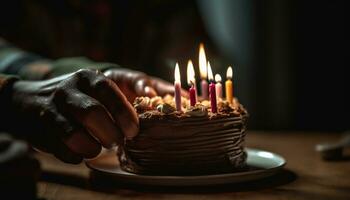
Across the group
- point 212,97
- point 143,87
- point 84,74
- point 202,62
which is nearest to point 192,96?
point 212,97

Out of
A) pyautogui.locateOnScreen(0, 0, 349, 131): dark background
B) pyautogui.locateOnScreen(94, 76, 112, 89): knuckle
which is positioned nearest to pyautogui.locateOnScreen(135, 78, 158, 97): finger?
pyautogui.locateOnScreen(94, 76, 112, 89): knuckle

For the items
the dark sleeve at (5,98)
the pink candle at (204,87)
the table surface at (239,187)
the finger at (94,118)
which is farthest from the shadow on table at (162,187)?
the pink candle at (204,87)

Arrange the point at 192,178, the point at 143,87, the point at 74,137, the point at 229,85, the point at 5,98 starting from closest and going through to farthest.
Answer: the point at 192,178, the point at 74,137, the point at 229,85, the point at 5,98, the point at 143,87

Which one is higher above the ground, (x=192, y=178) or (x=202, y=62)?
(x=202, y=62)

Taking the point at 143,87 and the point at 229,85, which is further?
the point at 143,87

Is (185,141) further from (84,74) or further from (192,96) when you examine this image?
(84,74)

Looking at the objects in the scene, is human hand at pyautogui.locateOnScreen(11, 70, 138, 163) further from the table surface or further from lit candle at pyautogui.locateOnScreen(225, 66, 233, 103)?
lit candle at pyautogui.locateOnScreen(225, 66, 233, 103)
